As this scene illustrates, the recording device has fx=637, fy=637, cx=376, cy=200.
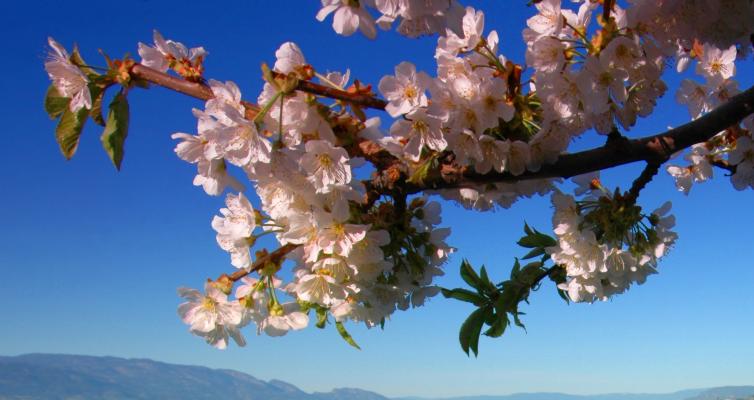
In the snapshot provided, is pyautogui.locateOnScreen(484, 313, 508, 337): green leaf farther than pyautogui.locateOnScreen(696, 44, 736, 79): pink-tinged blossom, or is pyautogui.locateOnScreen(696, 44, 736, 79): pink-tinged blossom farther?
pyautogui.locateOnScreen(484, 313, 508, 337): green leaf

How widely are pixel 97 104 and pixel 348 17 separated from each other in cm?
97

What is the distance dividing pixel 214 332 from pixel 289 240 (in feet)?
2.26

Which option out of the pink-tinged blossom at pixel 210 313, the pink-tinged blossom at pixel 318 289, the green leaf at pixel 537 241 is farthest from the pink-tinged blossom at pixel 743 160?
the pink-tinged blossom at pixel 210 313

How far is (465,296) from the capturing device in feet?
9.95

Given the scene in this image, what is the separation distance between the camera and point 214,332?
8.11 ft

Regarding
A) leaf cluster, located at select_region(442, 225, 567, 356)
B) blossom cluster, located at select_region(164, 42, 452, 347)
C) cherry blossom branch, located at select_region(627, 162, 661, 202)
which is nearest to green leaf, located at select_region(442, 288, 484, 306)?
leaf cluster, located at select_region(442, 225, 567, 356)

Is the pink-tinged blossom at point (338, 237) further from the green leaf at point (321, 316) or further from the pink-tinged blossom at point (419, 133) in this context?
the green leaf at point (321, 316)

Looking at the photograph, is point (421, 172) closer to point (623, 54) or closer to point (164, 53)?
point (623, 54)

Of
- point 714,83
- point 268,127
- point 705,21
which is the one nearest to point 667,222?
point 714,83

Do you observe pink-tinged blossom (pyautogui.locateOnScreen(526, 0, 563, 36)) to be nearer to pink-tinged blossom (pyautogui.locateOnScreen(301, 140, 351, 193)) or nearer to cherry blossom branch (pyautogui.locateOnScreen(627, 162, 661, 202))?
cherry blossom branch (pyautogui.locateOnScreen(627, 162, 661, 202))

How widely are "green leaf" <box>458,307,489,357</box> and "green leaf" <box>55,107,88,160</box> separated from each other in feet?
6.00

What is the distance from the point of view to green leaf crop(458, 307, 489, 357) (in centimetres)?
296

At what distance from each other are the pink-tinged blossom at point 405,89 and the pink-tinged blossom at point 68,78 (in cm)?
89

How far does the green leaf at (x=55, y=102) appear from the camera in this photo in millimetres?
1950
